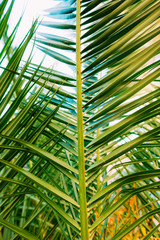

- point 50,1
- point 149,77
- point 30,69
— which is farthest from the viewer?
point 50,1

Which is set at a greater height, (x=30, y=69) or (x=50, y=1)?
(x=50, y=1)

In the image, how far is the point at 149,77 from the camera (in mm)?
355

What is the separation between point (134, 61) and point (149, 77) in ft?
0.14

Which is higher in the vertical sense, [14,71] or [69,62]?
[69,62]

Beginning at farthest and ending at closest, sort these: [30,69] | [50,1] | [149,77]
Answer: [50,1] → [30,69] → [149,77]

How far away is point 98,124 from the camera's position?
1.44 feet

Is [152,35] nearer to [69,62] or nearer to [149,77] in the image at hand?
[149,77]

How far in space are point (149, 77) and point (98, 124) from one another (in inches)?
5.6

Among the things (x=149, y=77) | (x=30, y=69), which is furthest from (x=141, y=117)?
(x=30, y=69)

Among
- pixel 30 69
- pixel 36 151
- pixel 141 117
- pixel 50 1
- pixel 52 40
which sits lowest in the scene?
pixel 36 151

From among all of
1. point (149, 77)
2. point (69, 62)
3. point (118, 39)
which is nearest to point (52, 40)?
point (69, 62)

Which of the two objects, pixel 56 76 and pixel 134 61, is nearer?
pixel 134 61

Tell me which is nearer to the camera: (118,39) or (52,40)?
(118,39)

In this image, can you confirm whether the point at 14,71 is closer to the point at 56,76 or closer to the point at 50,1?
the point at 56,76
